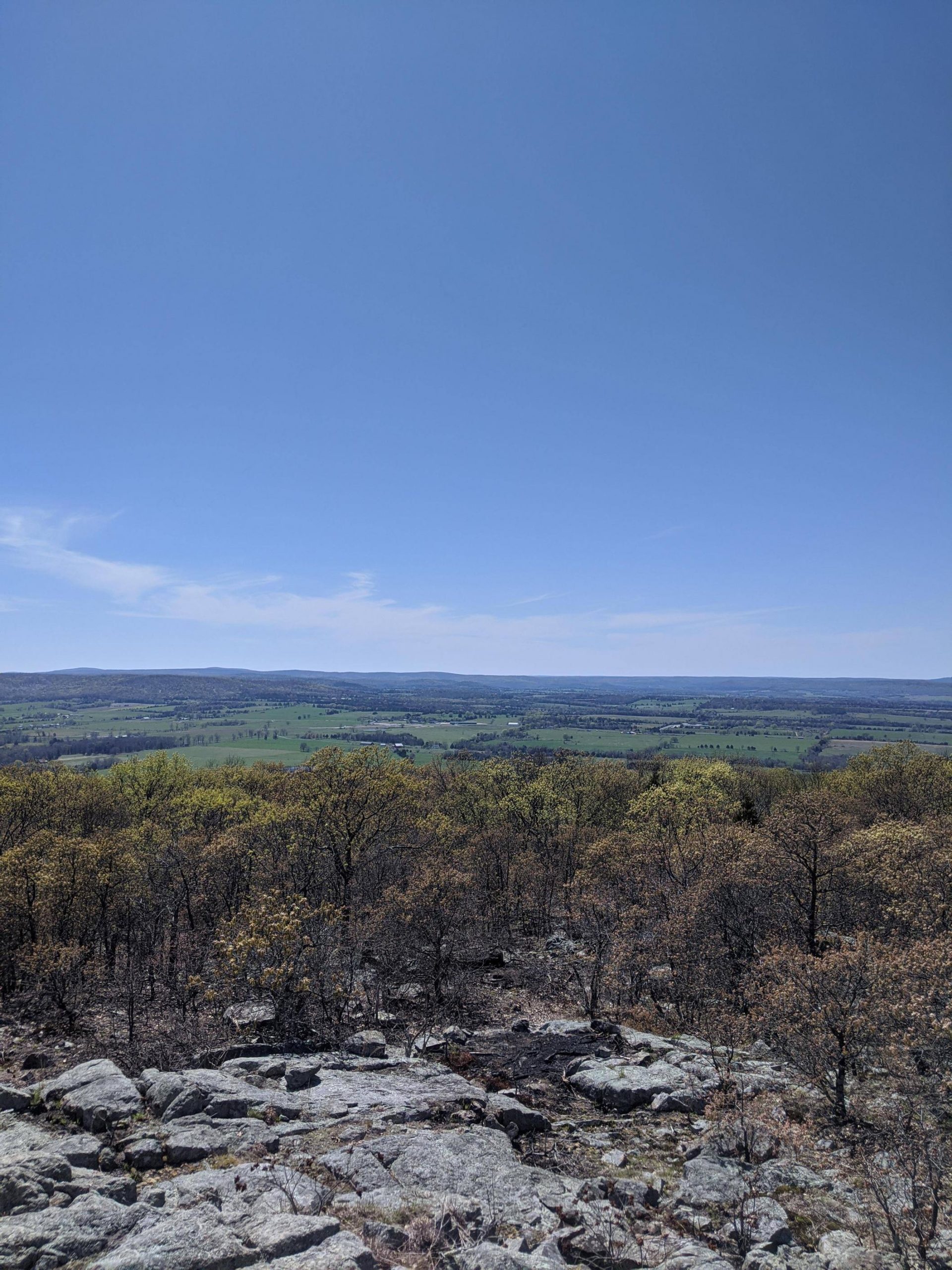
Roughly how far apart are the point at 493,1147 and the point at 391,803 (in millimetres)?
29515

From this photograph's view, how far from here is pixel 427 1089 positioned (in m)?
18.8

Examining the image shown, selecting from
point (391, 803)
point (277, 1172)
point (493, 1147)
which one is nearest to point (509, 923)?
point (391, 803)

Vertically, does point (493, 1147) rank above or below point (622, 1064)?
above

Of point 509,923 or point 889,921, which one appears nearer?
point 889,921

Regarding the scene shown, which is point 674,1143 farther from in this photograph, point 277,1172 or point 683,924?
point 683,924

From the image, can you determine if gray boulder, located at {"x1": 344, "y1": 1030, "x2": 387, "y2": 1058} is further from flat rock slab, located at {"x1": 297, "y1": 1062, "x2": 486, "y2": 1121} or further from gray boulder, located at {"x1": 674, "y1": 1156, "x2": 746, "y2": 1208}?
gray boulder, located at {"x1": 674, "y1": 1156, "x2": 746, "y2": 1208}

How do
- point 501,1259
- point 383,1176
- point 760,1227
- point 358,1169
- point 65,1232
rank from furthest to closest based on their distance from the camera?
point 358,1169
point 383,1176
point 760,1227
point 65,1232
point 501,1259

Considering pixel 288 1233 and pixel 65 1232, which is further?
pixel 288 1233

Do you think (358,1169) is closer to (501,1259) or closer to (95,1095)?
(501,1259)

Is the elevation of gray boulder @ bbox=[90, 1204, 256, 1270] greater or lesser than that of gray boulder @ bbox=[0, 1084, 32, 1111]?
greater

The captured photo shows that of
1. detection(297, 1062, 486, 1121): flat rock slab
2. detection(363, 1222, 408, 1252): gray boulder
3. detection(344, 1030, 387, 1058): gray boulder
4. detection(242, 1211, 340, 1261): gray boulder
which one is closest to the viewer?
detection(242, 1211, 340, 1261): gray boulder

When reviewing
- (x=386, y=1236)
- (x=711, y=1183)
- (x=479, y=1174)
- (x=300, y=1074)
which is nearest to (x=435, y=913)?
(x=300, y=1074)

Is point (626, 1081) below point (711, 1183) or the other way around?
below

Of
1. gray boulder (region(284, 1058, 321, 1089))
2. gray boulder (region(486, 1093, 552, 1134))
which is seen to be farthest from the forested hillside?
gray boulder (region(486, 1093, 552, 1134))
